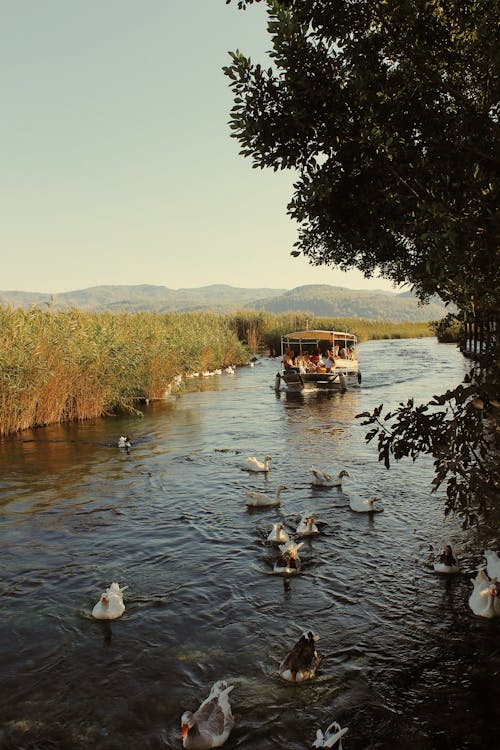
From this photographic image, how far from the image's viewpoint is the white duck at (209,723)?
5.57 metres

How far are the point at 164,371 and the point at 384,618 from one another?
70.4ft

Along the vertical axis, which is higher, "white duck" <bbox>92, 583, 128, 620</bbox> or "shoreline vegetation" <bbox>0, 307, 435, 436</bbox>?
"shoreline vegetation" <bbox>0, 307, 435, 436</bbox>

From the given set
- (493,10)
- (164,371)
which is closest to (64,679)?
(493,10)

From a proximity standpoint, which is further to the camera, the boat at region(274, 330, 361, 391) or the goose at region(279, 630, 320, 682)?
the boat at region(274, 330, 361, 391)

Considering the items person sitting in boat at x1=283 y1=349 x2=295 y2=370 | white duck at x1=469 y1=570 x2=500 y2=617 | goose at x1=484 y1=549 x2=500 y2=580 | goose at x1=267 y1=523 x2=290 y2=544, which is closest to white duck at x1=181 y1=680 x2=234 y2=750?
white duck at x1=469 y1=570 x2=500 y2=617

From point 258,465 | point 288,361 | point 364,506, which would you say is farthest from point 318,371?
point 364,506

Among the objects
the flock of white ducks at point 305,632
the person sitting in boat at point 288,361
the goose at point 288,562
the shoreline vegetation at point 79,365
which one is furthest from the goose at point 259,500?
the person sitting in boat at point 288,361

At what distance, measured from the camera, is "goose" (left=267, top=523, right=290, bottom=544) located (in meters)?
10.4

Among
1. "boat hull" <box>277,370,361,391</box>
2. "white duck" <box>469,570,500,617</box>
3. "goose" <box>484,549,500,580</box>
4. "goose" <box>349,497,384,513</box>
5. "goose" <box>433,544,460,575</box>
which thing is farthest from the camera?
"boat hull" <box>277,370,361,391</box>

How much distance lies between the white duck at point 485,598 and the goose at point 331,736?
2.91m

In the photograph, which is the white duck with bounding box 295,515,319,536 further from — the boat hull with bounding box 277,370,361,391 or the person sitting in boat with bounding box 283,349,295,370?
the person sitting in boat with bounding box 283,349,295,370

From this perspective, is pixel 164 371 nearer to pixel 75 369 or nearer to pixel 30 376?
pixel 75 369

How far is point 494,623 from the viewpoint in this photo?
296 inches

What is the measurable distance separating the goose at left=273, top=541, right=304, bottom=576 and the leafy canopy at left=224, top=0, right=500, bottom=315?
15.0ft
